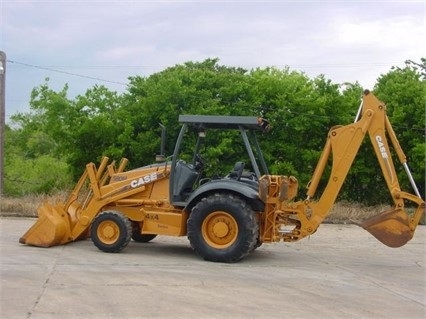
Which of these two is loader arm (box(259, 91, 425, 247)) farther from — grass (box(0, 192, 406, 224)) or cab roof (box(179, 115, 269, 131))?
grass (box(0, 192, 406, 224))

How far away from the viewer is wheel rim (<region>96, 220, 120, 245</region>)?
35.5 feet

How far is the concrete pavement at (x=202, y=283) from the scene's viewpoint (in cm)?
712

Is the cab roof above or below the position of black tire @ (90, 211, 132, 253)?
above

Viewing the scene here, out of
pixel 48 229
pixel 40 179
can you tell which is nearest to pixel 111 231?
pixel 48 229

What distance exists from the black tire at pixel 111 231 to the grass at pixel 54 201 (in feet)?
17.1

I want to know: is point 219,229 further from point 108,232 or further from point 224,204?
point 108,232

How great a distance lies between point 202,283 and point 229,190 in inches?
90.5

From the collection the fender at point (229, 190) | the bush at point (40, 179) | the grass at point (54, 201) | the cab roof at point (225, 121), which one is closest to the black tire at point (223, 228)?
A: the fender at point (229, 190)

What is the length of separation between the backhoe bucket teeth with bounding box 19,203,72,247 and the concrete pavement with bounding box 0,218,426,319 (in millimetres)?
191

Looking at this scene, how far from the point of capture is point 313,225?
10.6m

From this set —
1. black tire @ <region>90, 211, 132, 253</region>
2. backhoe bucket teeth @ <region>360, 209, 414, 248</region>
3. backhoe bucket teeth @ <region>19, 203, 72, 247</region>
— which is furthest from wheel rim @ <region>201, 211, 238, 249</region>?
backhoe bucket teeth @ <region>19, 203, 72, 247</region>

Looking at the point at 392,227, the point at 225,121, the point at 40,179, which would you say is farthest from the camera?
the point at 40,179

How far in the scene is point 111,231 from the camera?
10867 mm

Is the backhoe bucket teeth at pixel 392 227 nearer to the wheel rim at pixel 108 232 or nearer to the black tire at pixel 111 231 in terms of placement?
the black tire at pixel 111 231
